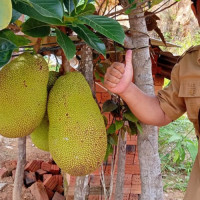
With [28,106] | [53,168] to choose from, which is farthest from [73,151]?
[53,168]

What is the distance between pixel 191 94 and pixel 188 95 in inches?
0.6

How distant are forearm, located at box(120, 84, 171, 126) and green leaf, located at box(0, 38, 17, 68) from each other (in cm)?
44

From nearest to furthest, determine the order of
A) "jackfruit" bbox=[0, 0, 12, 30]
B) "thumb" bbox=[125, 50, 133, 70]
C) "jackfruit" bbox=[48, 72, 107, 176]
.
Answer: "jackfruit" bbox=[0, 0, 12, 30] → "jackfruit" bbox=[48, 72, 107, 176] → "thumb" bbox=[125, 50, 133, 70]

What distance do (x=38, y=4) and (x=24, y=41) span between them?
0.25 meters

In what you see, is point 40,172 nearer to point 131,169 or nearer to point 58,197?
point 58,197

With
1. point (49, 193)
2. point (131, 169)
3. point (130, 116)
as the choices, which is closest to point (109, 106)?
point (130, 116)

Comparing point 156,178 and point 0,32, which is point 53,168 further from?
point 0,32

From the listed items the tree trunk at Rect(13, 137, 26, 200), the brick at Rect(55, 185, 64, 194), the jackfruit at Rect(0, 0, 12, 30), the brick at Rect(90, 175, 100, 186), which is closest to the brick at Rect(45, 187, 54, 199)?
the brick at Rect(55, 185, 64, 194)

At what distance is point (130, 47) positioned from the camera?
939 millimetres

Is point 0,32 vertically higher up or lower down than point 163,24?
lower down

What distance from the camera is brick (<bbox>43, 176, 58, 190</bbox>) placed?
2413 millimetres

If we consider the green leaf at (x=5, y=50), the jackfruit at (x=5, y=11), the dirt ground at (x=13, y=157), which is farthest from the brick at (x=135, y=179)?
the jackfruit at (x=5, y=11)

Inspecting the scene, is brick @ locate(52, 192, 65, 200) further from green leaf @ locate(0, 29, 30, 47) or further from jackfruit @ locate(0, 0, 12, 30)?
jackfruit @ locate(0, 0, 12, 30)

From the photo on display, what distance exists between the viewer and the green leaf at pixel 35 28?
71 centimetres
